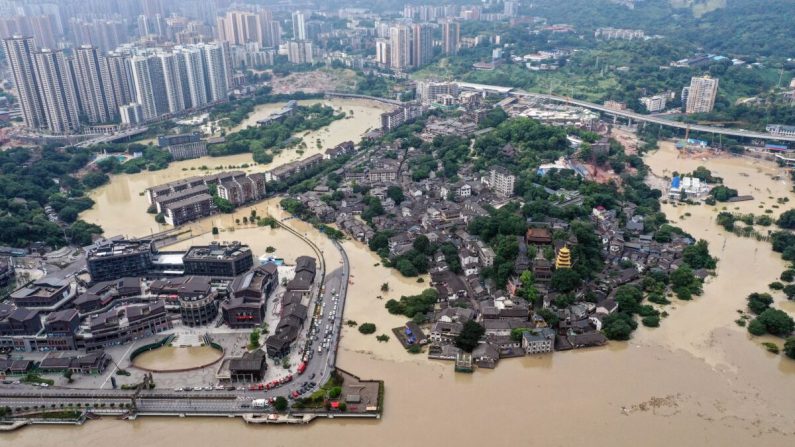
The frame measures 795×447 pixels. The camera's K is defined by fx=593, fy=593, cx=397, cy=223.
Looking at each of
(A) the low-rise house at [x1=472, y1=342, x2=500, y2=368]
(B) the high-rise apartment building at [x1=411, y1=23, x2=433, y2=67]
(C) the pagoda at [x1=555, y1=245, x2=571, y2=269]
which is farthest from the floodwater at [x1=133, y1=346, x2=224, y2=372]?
(B) the high-rise apartment building at [x1=411, y1=23, x2=433, y2=67]

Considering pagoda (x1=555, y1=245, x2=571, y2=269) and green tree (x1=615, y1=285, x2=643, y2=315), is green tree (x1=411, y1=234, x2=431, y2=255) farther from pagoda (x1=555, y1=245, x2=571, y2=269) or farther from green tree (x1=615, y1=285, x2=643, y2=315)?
green tree (x1=615, y1=285, x2=643, y2=315)

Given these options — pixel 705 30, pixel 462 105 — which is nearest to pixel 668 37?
pixel 705 30

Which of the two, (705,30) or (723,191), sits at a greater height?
(705,30)

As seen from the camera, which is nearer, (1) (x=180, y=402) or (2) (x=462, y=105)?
(1) (x=180, y=402)

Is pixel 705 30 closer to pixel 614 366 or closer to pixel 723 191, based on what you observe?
pixel 723 191

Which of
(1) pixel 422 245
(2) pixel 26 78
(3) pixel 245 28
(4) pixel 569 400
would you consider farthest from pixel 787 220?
(3) pixel 245 28

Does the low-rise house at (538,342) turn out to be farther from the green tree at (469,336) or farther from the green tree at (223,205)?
the green tree at (223,205)

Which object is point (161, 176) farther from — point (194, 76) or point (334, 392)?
point (334, 392)
